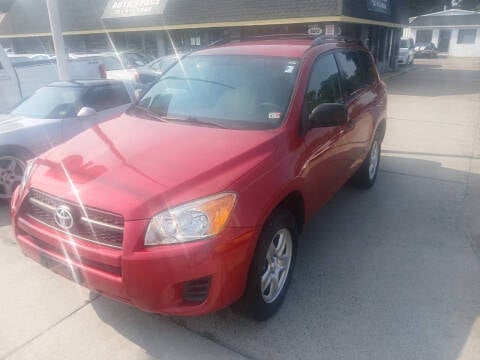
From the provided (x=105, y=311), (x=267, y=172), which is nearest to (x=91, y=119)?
(x=105, y=311)

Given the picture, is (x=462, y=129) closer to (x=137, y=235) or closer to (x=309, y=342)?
(x=309, y=342)

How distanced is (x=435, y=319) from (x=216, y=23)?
52.2ft

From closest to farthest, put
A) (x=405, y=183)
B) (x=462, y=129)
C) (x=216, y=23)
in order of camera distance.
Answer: (x=405, y=183)
(x=462, y=129)
(x=216, y=23)

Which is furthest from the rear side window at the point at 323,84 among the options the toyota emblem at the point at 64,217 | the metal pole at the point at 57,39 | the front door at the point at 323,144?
the metal pole at the point at 57,39

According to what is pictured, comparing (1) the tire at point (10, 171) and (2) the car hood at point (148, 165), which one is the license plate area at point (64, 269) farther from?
(1) the tire at point (10, 171)

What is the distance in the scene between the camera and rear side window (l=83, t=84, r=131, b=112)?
5.88 metres

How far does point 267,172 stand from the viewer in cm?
269

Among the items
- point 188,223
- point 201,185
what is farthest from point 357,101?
point 188,223

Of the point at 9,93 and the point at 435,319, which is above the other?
the point at 9,93

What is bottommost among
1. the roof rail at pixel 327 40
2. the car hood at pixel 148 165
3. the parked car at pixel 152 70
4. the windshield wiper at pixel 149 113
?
the parked car at pixel 152 70

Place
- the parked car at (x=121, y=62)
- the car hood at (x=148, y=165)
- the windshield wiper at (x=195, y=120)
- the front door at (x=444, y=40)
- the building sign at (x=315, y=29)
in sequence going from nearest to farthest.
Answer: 1. the car hood at (x=148, y=165)
2. the windshield wiper at (x=195, y=120)
3. the parked car at (x=121, y=62)
4. the building sign at (x=315, y=29)
5. the front door at (x=444, y=40)

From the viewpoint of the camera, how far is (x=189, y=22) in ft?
57.9

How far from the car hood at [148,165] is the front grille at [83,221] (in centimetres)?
5

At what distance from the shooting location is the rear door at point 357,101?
416 cm
